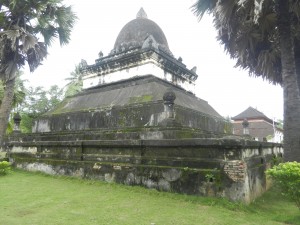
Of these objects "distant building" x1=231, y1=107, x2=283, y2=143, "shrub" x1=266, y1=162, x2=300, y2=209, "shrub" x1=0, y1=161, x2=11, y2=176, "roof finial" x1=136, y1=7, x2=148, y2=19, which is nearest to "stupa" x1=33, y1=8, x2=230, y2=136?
"roof finial" x1=136, y1=7, x2=148, y2=19

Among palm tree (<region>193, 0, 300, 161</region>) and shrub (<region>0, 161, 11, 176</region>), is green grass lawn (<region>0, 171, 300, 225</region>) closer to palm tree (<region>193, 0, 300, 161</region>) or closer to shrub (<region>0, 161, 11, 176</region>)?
palm tree (<region>193, 0, 300, 161</region>)

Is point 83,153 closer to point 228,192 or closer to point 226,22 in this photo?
point 228,192

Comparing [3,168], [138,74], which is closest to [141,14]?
[138,74]

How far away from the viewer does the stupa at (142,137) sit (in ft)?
18.2

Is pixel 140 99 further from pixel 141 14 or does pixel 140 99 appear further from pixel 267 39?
pixel 141 14

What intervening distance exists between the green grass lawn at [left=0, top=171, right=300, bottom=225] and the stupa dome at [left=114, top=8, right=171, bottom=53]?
700 cm

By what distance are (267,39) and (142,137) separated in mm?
5200

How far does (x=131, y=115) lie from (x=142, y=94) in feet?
3.37

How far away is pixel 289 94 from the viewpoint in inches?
254

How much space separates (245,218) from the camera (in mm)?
4461

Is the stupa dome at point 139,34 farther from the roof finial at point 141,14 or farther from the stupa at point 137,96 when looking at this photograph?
the roof finial at point 141,14

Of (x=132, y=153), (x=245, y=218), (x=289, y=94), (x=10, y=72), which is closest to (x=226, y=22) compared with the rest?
(x=289, y=94)

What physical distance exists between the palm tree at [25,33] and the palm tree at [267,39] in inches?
259

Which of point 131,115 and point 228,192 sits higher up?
point 131,115
